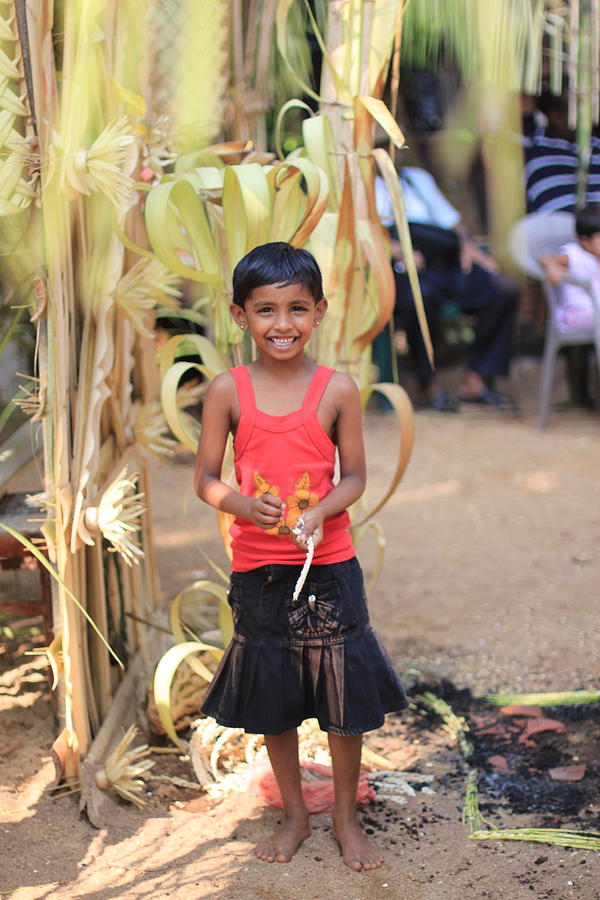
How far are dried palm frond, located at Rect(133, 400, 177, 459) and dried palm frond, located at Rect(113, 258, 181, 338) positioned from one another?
274 millimetres

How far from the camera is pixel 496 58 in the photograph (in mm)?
2160

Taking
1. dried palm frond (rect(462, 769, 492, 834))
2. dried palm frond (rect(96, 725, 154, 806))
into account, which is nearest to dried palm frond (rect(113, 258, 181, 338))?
dried palm frond (rect(96, 725, 154, 806))

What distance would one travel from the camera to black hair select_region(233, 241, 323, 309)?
1.61 meters

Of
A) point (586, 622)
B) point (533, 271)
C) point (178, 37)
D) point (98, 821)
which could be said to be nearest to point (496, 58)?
point (178, 37)

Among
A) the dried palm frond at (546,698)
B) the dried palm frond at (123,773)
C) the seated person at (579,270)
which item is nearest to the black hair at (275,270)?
the dried palm frond at (123,773)

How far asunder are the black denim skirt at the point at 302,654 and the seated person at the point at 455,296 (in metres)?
3.80

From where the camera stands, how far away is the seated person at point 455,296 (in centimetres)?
546

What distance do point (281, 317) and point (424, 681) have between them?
1.21m

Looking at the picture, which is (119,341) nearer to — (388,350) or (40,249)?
(40,249)

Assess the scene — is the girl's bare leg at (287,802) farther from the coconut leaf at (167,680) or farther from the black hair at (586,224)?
the black hair at (586,224)

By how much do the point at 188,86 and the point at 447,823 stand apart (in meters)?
1.41

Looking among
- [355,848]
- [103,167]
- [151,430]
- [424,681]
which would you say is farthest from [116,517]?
[424,681]

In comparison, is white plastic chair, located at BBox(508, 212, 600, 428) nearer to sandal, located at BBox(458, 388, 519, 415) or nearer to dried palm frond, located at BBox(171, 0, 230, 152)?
sandal, located at BBox(458, 388, 519, 415)

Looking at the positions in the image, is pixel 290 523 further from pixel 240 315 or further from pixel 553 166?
pixel 553 166
